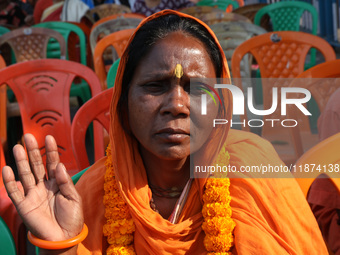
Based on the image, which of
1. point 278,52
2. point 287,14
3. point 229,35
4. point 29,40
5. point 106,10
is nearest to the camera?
point 278,52

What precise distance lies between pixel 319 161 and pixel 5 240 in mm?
1150

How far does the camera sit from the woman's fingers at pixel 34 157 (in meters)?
1.32

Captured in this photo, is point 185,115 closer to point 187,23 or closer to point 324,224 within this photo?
point 187,23

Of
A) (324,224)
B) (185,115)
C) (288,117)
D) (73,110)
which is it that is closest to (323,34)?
(73,110)

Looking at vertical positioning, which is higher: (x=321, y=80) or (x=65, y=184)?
(x=65, y=184)

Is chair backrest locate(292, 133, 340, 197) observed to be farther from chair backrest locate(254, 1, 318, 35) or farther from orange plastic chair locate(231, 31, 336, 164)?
chair backrest locate(254, 1, 318, 35)

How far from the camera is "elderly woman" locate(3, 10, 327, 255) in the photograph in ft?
4.24

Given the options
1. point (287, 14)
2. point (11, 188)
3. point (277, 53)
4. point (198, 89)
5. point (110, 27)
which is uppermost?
point (198, 89)

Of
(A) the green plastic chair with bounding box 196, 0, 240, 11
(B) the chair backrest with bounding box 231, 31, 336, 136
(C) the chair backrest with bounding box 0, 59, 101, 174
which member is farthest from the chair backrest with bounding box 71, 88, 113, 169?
(A) the green plastic chair with bounding box 196, 0, 240, 11

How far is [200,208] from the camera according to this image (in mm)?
1458

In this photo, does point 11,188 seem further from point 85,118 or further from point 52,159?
point 85,118

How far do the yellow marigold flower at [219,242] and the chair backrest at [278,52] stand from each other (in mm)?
1990

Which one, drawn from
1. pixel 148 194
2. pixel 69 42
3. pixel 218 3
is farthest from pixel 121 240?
pixel 218 3

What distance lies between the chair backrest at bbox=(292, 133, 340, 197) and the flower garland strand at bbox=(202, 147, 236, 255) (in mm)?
251
